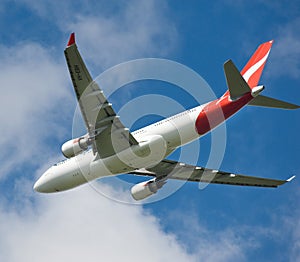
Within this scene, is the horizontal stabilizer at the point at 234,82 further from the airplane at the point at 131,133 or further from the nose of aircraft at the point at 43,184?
the nose of aircraft at the point at 43,184

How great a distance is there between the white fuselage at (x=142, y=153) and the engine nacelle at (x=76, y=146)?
2.66 m

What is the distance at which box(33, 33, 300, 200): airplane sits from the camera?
130 feet

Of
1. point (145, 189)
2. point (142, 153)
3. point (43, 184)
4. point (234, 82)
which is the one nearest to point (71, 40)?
point (142, 153)

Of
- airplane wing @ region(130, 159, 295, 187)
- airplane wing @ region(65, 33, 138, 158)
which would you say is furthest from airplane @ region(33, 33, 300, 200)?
A: airplane wing @ region(130, 159, 295, 187)

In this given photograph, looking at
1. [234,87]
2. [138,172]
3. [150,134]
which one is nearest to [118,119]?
[150,134]

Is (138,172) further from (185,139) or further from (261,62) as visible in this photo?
(261,62)

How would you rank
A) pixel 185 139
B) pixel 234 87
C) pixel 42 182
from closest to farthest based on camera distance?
pixel 234 87
pixel 185 139
pixel 42 182

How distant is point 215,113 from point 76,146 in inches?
384

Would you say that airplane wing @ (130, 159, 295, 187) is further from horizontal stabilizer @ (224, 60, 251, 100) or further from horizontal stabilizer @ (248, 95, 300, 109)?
horizontal stabilizer @ (224, 60, 251, 100)

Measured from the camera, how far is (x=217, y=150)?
45969 mm

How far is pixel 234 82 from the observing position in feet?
134

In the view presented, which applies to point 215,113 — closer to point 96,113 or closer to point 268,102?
point 268,102

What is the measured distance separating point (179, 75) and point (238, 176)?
39.6 ft

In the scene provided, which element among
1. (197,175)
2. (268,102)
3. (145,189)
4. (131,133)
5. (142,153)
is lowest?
(142,153)
